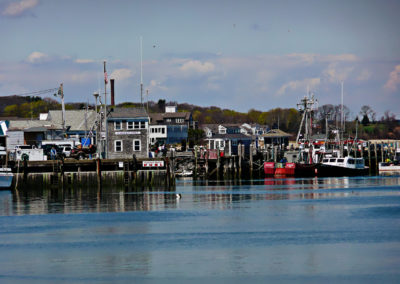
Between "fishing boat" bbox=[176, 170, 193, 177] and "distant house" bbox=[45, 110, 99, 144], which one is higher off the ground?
"distant house" bbox=[45, 110, 99, 144]

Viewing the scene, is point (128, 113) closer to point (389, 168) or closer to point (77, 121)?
point (77, 121)

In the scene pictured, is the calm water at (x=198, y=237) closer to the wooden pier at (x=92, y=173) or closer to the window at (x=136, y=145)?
the wooden pier at (x=92, y=173)

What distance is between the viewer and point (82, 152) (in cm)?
9156

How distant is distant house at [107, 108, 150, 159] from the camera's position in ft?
298

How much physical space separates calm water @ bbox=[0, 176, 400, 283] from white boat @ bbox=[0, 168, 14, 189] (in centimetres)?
173

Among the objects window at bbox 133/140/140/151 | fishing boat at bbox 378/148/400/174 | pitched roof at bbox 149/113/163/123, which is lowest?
fishing boat at bbox 378/148/400/174

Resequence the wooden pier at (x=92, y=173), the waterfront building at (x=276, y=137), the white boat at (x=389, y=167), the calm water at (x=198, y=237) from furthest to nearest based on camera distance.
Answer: the waterfront building at (x=276, y=137), the white boat at (x=389, y=167), the wooden pier at (x=92, y=173), the calm water at (x=198, y=237)

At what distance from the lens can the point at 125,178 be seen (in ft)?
259

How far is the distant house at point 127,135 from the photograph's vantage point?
90875 mm

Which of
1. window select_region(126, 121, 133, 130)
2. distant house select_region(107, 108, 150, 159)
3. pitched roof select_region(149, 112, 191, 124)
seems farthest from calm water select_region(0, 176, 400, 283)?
pitched roof select_region(149, 112, 191, 124)

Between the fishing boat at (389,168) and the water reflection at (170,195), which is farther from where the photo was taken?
the fishing boat at (389,168)

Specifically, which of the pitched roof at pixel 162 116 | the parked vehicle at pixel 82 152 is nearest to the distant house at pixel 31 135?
the parked vehicle at pixel 82 152

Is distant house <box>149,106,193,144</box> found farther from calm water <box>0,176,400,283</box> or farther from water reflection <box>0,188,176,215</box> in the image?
calm water <box>0,176,400,283</box>

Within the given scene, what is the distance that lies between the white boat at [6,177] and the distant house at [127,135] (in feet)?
45.0
